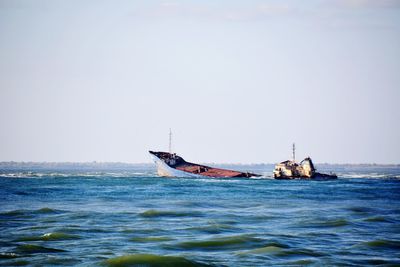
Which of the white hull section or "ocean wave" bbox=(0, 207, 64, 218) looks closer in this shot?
"ocean wave" bbox=(0, 207, 64, 218)

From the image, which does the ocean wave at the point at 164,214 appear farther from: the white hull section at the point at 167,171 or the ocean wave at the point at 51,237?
the white hull section at the point at 167,171

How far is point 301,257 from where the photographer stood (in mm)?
30125

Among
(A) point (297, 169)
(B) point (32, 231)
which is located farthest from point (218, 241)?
(A) point (297, 169)

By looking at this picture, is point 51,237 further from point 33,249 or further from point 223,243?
point 223,243

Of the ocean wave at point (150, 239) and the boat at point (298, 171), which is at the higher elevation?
the boat at point (298, 171)

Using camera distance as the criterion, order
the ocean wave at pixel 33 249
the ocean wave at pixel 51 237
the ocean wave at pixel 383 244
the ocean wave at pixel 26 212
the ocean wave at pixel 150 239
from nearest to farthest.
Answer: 1. the ocean wave at pixel 33 249
2. the ocean wave at pixel 383 244
3. the ocean wave at pixel 51 237
4. the ocean wave at pixel 150 239
5. the ocean wave at pixel 26 212

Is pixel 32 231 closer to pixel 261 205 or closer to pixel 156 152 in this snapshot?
pixel 261 205

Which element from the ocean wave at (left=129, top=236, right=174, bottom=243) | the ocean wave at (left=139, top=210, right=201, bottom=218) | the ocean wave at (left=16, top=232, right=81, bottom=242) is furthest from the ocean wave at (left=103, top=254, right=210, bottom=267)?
the ocean wave at (left=139, top=210, right=201, bottom=218)

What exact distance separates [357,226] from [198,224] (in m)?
10.6

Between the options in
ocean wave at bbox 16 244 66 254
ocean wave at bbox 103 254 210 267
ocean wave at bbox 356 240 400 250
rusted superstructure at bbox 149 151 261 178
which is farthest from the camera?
rusted superstructure at bbox 149 151 261 178

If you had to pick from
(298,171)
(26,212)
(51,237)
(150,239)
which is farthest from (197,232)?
(298,171)

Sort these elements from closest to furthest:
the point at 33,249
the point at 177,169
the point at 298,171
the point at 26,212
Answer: the point at 33,249
the point at 26,212
the point at 298,171
the point at 177,169

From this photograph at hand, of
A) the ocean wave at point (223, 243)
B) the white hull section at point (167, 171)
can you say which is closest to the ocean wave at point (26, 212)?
the ocean wave at point (223, 243)

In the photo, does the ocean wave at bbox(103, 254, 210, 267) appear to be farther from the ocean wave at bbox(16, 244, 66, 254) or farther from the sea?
the ocean wave at bbox(16, 244, 66, 254)
